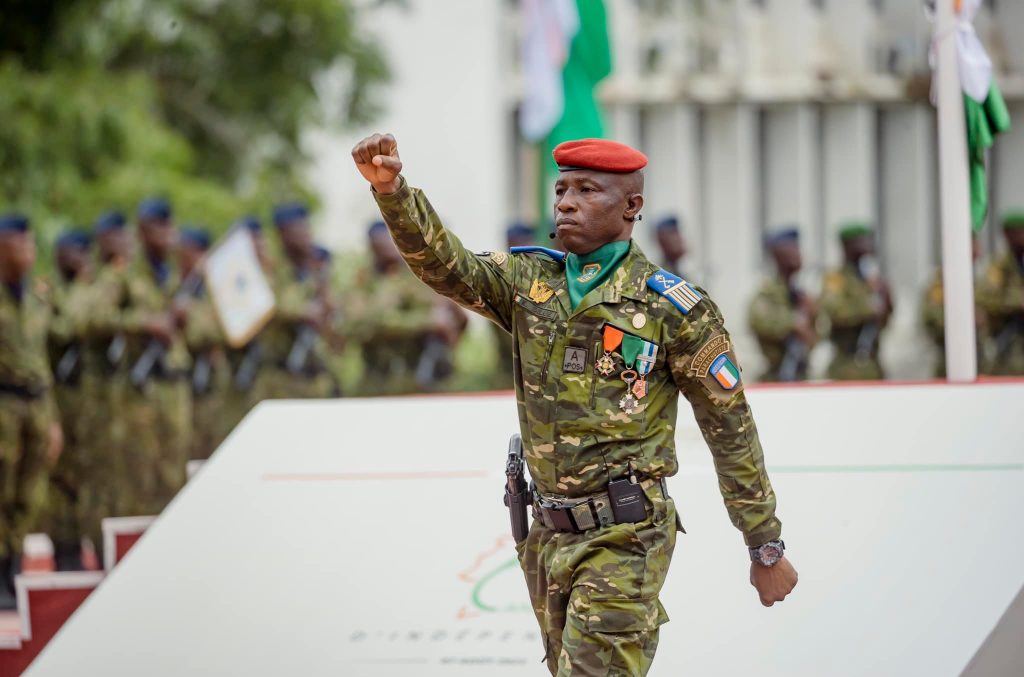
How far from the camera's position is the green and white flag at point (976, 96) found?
558 cm

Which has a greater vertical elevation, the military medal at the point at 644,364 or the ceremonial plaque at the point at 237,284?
the military medal at the point at 644,364

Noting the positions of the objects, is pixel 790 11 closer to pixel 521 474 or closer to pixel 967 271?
pixel 967 271

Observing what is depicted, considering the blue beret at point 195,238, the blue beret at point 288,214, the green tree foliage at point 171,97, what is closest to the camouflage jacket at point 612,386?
the blue beret at point 288,214

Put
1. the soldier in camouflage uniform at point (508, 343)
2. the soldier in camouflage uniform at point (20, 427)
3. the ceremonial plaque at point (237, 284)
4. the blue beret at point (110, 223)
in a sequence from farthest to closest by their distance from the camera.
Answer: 1. the soldier in camouflage uniform at point (508, 343)
2. the ceremonial plaque at point (237, 284)
3. the blue beret at point (110, 223)
4. the soldier in camouflage uniform at point (20, 427)

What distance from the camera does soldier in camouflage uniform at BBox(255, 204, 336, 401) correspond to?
955 cm

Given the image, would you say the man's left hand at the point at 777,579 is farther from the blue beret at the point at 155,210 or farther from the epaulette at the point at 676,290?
the blue beret at the point at 155,210

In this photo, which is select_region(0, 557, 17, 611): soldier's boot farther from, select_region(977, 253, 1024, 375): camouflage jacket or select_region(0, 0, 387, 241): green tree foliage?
select_region(977, 253, 1024, 375): camouflage jacket

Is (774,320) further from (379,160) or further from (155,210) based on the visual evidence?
(379,160)

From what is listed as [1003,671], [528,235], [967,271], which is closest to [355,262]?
[528,235]

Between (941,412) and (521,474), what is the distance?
199 cm

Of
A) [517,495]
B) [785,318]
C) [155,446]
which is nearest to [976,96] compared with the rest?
[517,495]

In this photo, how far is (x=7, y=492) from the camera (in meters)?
7.77

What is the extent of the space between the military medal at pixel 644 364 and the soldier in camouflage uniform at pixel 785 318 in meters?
7.07

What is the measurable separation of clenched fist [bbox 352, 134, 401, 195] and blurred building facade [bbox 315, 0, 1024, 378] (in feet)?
40.4
